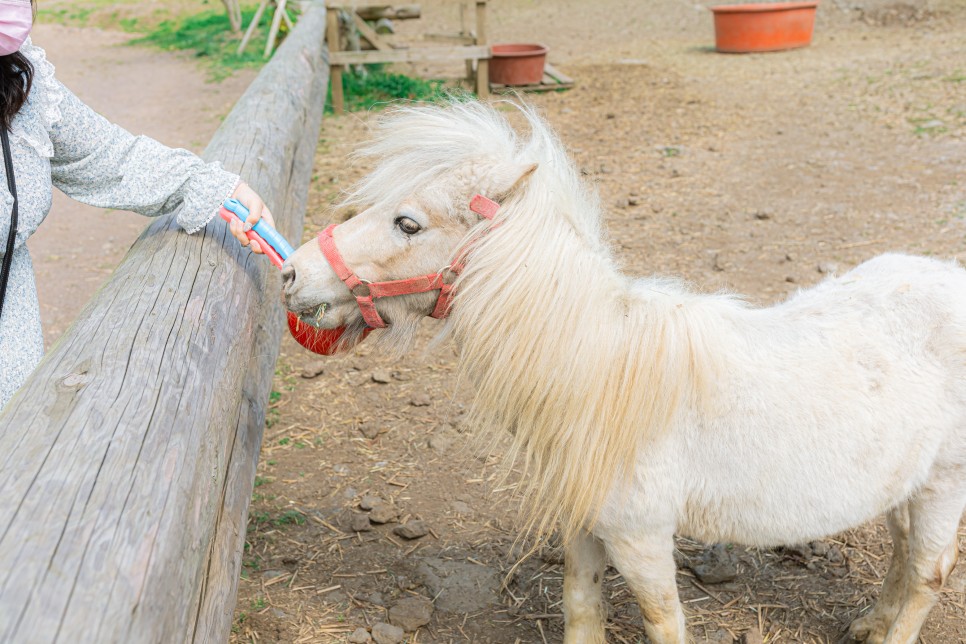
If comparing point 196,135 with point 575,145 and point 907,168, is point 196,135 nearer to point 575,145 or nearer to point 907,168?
point 575,145

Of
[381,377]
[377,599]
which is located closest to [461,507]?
[377,599]

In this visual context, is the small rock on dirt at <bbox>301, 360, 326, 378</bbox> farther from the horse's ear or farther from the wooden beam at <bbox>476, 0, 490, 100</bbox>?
the wooden beam at <bbox>476, 0, 490, 100</bbox>

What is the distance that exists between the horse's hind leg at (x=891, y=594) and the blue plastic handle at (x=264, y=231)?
2037 millimetres

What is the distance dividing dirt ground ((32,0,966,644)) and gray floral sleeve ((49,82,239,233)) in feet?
1.32

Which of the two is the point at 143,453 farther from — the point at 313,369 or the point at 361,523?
the point at 313,369

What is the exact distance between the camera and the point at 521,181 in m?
1.97

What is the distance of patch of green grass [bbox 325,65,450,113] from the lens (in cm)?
924

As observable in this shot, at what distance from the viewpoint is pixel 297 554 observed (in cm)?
290

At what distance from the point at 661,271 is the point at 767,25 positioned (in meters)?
7.53

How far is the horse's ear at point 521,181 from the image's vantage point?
1925mm

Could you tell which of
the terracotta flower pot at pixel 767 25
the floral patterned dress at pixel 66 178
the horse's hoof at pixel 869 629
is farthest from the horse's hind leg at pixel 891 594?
the terracotta flower pot at pixel 767 25

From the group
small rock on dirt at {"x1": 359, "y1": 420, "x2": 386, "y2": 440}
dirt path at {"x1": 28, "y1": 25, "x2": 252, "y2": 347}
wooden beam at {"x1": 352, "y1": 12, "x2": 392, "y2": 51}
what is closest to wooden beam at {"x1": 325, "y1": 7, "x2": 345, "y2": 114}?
wooden beam at {"x1": 352, "y1": 12, "x2": 392, "y2": 51}

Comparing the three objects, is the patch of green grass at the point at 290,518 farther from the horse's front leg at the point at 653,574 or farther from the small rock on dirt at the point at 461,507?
the horse's front leg at the point at 653,574

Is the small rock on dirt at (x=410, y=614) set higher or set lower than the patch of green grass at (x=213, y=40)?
lower
